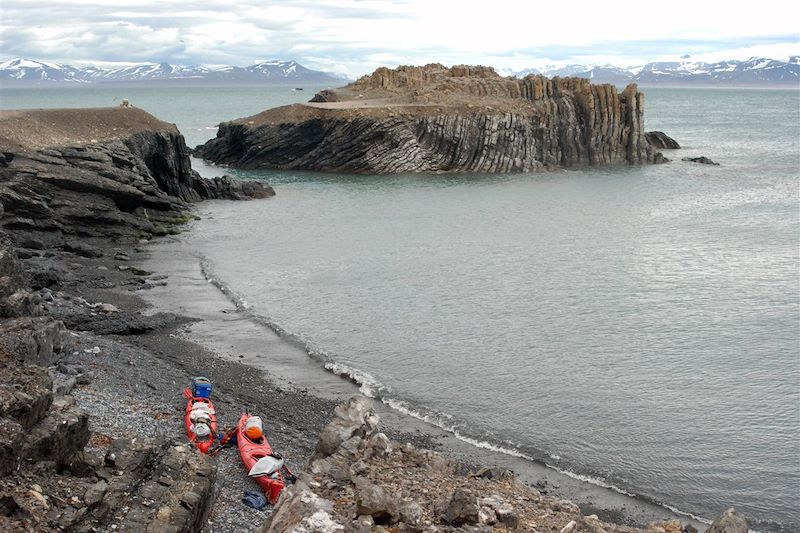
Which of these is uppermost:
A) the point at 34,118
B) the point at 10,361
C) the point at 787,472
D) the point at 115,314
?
the point at 34,118

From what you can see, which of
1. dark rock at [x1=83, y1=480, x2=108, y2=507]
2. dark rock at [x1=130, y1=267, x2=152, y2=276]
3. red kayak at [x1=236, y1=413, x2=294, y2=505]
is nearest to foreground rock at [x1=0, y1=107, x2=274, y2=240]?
dark rock at [x1=130, y1=267, x2=152, y2=276]

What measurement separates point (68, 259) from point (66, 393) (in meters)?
20.6

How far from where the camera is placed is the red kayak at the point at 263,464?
58.6 feet

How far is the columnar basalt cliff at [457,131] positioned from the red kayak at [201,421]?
198 feet

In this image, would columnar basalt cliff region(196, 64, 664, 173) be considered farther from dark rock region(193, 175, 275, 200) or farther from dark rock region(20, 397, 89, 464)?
dark rock region(20, 397, 89, 464)

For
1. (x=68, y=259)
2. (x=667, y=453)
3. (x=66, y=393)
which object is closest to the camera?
(x=66, y=393)

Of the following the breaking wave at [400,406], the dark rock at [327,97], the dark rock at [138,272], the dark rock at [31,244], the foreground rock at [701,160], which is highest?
the dark rock at [327,97]

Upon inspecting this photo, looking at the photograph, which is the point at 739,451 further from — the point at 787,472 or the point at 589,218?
the point at 589,218

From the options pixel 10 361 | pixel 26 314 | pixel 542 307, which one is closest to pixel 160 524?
pixel 10 361

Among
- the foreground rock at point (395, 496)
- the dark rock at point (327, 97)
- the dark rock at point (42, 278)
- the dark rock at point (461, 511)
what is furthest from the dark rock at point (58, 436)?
the dark rock at point (327, 97)

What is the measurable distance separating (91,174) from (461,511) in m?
39.4

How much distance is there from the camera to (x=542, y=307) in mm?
35344

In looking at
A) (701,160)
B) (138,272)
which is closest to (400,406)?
(138,272)

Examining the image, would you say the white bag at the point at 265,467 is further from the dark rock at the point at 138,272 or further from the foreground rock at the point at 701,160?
the foreground rock at the point at 701,160
